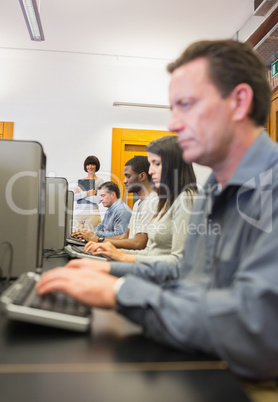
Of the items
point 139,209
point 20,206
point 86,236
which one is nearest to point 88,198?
point 86,236

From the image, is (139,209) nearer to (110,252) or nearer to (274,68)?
(110,252)

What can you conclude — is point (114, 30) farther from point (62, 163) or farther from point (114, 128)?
point (62, 163)

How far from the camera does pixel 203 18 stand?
11.5 ft

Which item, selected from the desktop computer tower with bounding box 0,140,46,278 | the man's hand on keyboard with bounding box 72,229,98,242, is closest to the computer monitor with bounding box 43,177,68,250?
the man's hand on keyboard with bounding box 72,229,98,242

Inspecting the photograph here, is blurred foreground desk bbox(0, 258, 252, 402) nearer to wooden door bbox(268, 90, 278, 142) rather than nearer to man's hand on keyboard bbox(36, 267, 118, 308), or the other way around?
man's hand on keyboard bbox(36, 267, 118, 308)

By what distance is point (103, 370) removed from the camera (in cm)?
51

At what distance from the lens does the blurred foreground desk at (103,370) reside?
17.6 inches

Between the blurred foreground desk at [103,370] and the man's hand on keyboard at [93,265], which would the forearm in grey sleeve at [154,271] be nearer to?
the man's hand on keyboard at [93,265]

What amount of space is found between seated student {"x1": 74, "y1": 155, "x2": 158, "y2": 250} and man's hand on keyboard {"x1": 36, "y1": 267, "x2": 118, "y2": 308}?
1.54 meters

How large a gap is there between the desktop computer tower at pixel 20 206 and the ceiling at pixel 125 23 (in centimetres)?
252

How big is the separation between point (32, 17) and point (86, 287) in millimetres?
2971

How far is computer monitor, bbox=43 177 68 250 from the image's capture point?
7.62 ft

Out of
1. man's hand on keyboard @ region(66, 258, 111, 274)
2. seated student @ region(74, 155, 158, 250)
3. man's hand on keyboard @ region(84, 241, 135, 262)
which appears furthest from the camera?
seated student @ region(74, 155, 158, 250)

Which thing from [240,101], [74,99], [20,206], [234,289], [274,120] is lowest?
[234,289]
